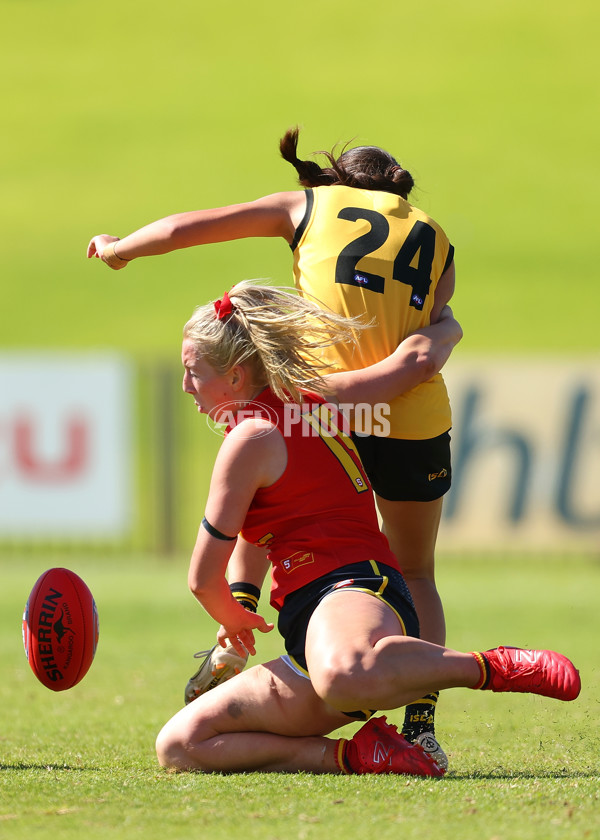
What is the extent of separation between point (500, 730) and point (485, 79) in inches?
1088

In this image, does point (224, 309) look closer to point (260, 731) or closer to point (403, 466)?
point (403, 466)

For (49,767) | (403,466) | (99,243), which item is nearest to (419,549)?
(403,466)

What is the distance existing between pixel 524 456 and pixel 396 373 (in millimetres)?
7779

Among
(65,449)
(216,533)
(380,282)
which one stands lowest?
(65,449)

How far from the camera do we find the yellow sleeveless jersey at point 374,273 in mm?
4375

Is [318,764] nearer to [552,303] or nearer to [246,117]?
[552,303]

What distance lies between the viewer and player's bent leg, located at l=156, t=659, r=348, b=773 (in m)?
3.97

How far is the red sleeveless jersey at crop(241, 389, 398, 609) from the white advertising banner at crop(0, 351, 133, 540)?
8.82m

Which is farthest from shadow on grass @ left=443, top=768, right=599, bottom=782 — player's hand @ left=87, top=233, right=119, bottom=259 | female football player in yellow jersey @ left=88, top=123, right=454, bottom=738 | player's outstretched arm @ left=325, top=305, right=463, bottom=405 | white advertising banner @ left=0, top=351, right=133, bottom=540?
white advertising banner @ left=0, top=351, right=133, bottom=540

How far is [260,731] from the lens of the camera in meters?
4.03

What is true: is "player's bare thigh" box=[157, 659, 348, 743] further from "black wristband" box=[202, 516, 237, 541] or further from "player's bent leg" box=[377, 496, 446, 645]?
"player's bent leg" box=[377, 496, 446, 645]

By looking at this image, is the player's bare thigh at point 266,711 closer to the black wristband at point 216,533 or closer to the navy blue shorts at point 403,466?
the black wristband at point 216,533

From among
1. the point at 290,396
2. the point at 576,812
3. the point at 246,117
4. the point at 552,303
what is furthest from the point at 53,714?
the point at 246,117

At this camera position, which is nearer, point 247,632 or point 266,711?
point 266,711
